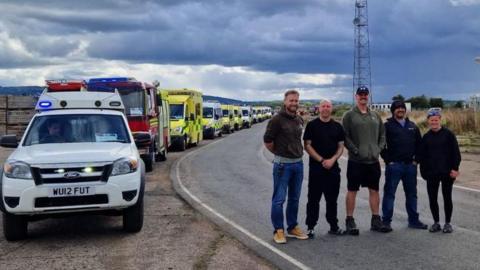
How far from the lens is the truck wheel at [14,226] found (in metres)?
8.63

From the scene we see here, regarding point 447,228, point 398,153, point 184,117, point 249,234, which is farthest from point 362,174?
point 184,117

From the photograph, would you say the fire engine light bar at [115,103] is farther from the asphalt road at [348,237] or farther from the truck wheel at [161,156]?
the truck wheel at [161,156]

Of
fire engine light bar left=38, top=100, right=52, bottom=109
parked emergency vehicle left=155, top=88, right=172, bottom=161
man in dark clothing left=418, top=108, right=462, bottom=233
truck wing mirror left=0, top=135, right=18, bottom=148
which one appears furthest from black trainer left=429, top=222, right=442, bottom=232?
parked emergency vehicle left=155, top=88, right=172, bottom=161

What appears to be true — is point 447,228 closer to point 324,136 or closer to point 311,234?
point 311,234

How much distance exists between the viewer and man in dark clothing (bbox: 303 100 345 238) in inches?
336

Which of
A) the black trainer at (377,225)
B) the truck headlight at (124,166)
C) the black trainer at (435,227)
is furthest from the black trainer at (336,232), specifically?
the truck headlight at (124,166)

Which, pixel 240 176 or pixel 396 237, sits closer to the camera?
pixel 396 237

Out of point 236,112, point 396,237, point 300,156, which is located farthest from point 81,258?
point 236,112

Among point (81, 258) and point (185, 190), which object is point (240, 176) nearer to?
point (185, 190)

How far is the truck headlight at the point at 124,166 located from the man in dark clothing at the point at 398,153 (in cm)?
361

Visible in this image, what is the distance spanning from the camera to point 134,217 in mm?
8977

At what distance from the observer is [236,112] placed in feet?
201

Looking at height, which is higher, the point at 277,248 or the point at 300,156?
the point at 300,156

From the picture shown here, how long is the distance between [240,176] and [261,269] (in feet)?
32.8
